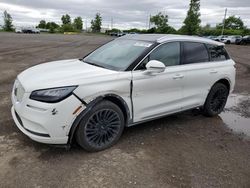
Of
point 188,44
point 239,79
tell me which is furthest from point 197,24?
point 188,44

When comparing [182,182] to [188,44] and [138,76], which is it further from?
[188,44]

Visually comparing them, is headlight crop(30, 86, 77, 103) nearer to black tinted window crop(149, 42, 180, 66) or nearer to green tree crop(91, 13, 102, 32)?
black tinted window crop(149, 42, 180, 66)

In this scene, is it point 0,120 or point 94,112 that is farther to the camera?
point 0,120

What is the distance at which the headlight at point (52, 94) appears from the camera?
3199mm

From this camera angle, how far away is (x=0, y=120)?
4.57m

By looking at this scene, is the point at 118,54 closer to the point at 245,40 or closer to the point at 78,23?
the point at 245,40

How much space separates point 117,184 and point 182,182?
2.63 feet

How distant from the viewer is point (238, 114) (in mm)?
5762

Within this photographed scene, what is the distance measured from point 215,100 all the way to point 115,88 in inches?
107

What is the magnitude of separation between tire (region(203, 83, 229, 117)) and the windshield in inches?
74.3

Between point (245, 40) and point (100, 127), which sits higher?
point (100, 127)

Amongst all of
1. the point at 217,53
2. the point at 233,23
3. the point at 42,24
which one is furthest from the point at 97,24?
the point at 217,53

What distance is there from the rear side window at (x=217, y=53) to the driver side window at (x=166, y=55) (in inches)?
39.1

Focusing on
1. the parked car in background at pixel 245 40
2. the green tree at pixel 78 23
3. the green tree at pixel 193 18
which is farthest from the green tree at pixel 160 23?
the green tree at pixel 78 23
